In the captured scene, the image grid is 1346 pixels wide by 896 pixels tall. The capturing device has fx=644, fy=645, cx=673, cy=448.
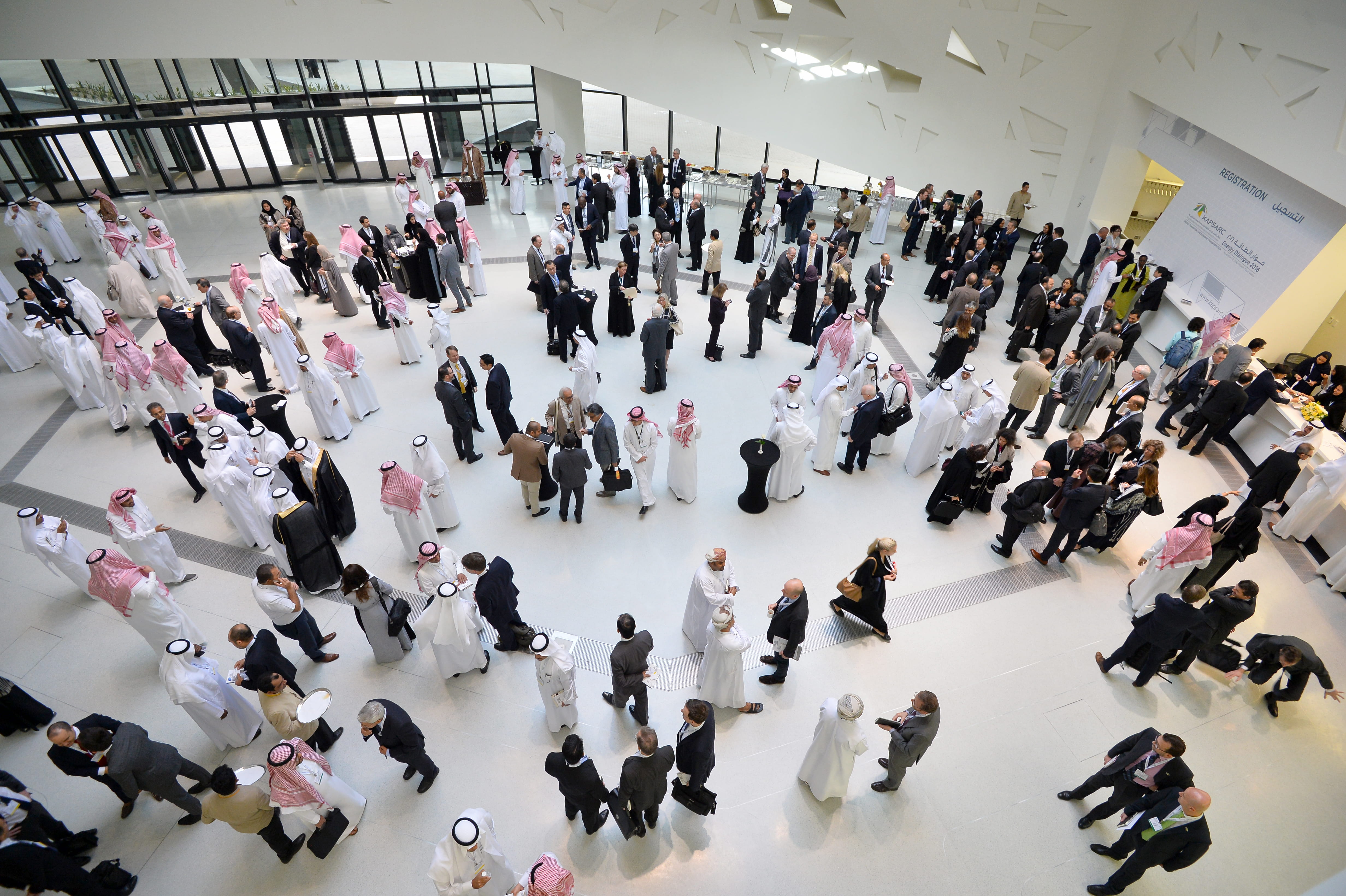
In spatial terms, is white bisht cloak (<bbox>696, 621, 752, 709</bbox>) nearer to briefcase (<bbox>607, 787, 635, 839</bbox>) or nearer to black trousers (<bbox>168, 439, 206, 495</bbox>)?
briefcase (<bbox>607, 787, 635, 839</bbox>)

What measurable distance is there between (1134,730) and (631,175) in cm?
1472

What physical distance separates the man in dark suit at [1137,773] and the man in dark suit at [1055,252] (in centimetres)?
978

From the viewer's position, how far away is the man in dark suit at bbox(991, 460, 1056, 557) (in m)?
6.89

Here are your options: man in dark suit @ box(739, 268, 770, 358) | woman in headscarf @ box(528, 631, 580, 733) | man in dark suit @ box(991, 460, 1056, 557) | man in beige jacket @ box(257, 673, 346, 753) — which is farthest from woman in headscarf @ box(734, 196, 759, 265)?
man in beige jacket @ box(257, 673, 346, 753)

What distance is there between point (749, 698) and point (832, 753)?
1228 mm

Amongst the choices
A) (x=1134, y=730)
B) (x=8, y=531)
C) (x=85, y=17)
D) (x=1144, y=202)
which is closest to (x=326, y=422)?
(x=8, y=531)

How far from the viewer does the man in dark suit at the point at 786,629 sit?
559cm

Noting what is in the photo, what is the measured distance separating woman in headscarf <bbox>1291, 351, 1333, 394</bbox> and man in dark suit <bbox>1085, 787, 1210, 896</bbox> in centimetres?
804

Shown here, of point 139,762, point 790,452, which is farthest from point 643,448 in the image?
point 139,762

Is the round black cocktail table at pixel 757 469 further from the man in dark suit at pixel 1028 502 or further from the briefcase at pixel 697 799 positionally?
the briefcase at pixel 697 799

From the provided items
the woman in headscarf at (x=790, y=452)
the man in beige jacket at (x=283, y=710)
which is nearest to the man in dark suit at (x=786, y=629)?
the woman in headscarf at (x=790, y=452)

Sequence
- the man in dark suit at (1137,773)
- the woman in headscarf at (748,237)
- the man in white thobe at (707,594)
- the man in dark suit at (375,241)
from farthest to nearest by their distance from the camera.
Answer: the woman in headscarf at (748,237) → the man in dark suit at (375,241) → the man in white thobe at (707,594) → the man in dark suit at (1137,773)

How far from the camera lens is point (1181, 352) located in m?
9.93

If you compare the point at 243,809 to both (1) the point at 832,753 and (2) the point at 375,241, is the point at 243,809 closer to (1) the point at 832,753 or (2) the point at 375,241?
(1) the point at 832,753
